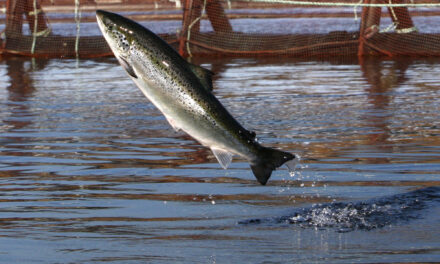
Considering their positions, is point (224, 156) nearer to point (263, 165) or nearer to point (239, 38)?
point (263, 165)

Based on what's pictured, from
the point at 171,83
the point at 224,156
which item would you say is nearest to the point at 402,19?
the point at 224,156

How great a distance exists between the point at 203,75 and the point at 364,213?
232 centimetres

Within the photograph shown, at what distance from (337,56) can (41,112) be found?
1063 cm

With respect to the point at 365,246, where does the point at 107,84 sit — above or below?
below

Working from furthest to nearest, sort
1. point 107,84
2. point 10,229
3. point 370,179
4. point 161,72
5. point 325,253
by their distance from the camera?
point 107,84
point 370,179
point 10,229
point 325,253
point 161,72

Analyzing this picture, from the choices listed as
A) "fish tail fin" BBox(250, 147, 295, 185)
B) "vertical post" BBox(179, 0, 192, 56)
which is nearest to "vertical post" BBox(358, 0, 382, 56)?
"vertical post" BBox(179, 0, 192, 56)

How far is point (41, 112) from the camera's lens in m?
13.8

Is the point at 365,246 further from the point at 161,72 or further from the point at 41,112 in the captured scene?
the point at 41,112

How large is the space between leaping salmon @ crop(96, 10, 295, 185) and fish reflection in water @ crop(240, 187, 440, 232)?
174 cm

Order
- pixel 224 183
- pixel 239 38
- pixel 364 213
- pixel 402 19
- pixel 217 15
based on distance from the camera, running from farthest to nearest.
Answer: pixel 239 38
pixel 217 15
pixel 402 19
pixel 224 183
pixel 364 213

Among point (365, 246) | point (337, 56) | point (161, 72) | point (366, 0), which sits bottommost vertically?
point (337, 56)

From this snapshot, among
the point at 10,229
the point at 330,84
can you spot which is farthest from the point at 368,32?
the point at 10,229

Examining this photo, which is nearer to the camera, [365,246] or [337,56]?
[365,246]

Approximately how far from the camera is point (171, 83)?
5.14 meters
